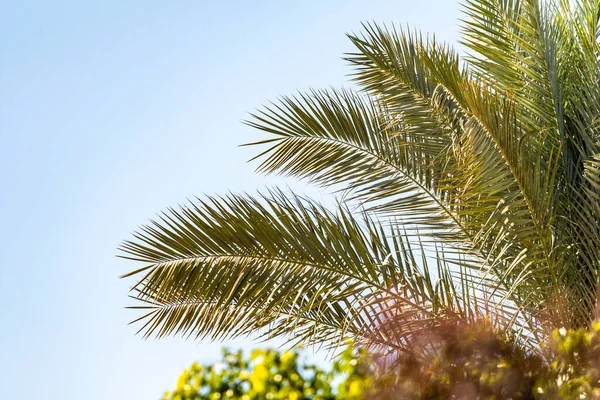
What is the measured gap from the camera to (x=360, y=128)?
5668 mm

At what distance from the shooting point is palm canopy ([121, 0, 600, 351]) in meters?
4.37

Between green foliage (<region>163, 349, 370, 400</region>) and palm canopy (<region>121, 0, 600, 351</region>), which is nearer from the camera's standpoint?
green foliage (<region>163, 349, 370, 400</region>)

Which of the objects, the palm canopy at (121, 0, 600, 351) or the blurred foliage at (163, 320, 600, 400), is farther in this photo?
the palm canopy at (121, 0, 600, 351)

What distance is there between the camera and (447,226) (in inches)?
205

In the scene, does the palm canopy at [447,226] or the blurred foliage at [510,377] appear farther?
the palm canopy at [447,226]

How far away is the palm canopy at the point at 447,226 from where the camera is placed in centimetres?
437

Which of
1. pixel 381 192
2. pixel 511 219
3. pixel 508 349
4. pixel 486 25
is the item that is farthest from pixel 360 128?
pixel 508 349

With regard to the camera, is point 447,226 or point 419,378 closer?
point 419,378

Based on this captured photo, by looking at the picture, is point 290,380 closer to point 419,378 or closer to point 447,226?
point 419,378

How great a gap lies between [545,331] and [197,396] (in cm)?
266

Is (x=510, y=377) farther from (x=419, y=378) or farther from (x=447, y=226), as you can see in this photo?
(x=447, y=226)

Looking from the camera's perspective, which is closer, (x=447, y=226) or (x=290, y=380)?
(x=290, y=380)

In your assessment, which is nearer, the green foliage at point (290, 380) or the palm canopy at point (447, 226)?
the green foliage at point (290, 380)

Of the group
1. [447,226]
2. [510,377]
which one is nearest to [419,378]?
[510,377]
